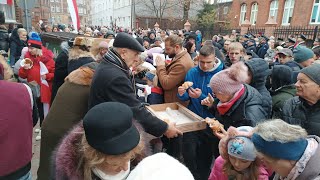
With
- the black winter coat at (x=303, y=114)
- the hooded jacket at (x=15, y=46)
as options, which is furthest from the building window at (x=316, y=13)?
the black winter coat at (x=303, y=114)

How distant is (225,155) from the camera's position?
2.14m

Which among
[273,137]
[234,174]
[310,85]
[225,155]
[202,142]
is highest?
[310,85]

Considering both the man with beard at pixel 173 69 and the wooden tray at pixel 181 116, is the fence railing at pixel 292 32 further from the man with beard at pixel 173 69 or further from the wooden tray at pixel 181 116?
the wooden tray at pixel 181 116

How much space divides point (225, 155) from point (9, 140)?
184 centimetres

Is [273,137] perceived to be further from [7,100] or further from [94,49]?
[94,49]

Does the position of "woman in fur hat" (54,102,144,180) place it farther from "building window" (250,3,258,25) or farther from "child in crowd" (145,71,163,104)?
"building window" (250,3,258,25)

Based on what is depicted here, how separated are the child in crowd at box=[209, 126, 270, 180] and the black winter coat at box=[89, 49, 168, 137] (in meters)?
0.70

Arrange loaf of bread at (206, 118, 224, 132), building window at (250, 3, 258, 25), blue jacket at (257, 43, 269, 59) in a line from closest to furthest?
1. loaf of bread at (206, 118, 224, 132)
2. blue jacket at (257, 43, 269, 59)
3. building window at (250, 3, 258, 25)

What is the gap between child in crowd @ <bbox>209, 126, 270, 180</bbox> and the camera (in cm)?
196

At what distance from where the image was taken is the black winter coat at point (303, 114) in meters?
2.41

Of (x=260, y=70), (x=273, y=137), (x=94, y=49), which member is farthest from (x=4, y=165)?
(x=260, y=70)

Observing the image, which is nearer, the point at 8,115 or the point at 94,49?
the point at 8,115

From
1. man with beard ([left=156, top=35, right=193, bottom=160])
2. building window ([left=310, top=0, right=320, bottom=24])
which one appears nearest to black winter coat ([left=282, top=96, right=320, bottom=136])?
man with beard ([left=156, top=35, right=193, bottom=160])

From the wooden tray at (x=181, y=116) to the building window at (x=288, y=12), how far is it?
79.8 feet
